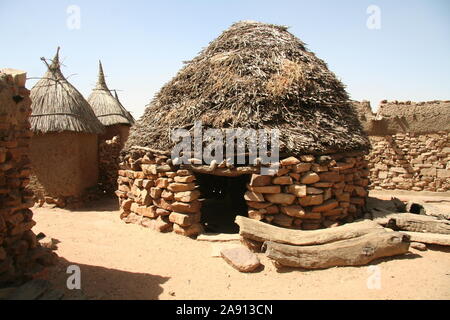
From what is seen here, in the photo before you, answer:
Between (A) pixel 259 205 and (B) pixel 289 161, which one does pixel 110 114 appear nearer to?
(A) pixel 259 205

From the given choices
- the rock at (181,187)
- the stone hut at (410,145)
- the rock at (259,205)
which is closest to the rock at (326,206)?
the rock at (259,205)

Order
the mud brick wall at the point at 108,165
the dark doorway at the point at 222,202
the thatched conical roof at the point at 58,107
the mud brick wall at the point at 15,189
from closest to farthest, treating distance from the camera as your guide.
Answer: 1. the mud brick wall at the point at 15,189
2. the dark doorway at the point at 222,202
3. the thatched conical roof at the point at 58,107
4. the mud brick wall at the point at 108,165

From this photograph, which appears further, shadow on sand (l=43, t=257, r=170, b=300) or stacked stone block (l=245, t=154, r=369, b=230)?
stacked stone block (l=245, t=154, r=369, b=230)

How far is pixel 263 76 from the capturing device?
6211 millimetres

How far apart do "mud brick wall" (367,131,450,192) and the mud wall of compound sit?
10.1m

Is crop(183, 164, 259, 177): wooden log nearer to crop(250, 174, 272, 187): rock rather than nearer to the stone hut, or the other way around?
crop(250, 174, 272, 187): rock

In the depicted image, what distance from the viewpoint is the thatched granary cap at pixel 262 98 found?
5.67 meters

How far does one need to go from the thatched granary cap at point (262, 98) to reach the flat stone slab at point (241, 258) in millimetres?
1876

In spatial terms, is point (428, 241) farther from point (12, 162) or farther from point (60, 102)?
point (60, 102)

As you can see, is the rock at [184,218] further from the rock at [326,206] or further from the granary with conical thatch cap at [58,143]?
the granary with conical thatch cap at [58,143]

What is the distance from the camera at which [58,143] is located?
870 centimetres

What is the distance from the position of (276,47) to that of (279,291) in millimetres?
5148

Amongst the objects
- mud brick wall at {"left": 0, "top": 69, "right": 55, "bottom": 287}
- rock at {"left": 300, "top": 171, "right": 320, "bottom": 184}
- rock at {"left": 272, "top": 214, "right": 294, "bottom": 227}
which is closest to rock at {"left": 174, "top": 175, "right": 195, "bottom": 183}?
rock at {"left": 272, "top": 214, "right": 294, "bottom": 227}

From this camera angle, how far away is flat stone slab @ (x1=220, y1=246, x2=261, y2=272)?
4.43 metres
